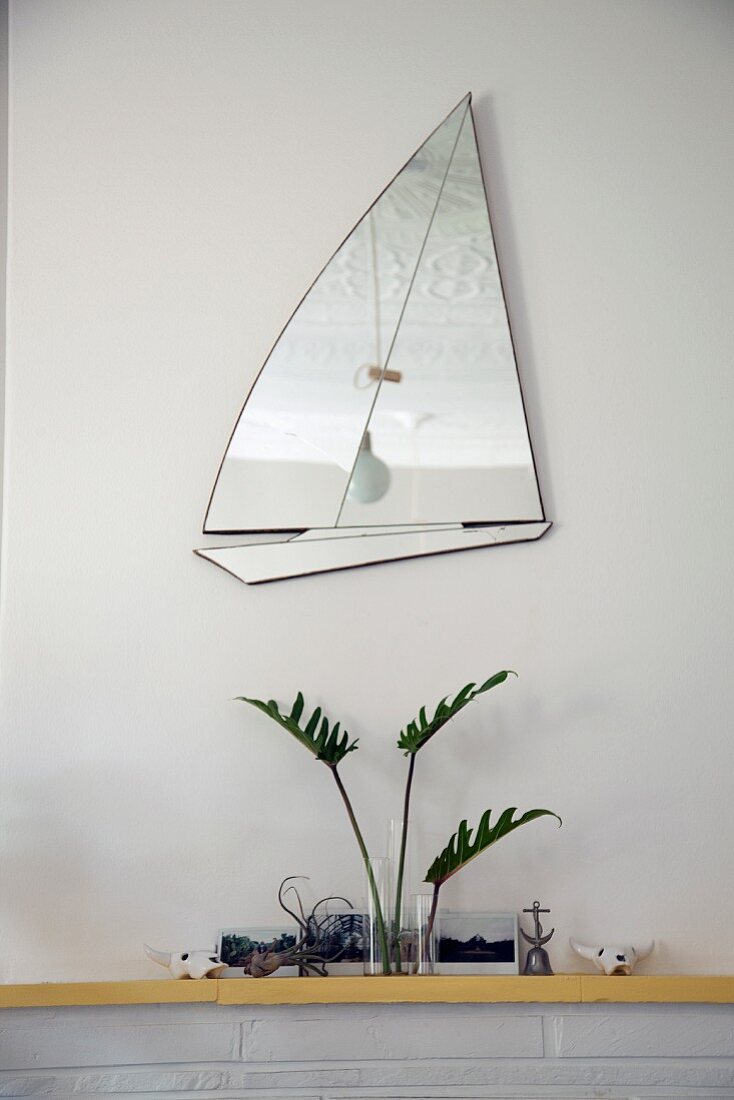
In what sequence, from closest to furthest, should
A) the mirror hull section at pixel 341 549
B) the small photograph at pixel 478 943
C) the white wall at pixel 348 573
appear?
the small photograph at pixel 478 943, the white wall at pixel 348 573, the mirror hull section at pixel 341 549

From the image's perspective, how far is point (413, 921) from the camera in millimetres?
2090

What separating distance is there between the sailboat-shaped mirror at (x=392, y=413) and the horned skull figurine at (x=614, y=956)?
82 centimetres

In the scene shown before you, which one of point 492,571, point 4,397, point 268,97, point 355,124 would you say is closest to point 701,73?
point 355,124

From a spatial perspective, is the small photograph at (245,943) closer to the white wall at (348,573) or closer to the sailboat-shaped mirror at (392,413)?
the white wall at (348,573)

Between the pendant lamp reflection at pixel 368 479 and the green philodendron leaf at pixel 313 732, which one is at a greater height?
the pendant lamp reflection at pixel 368 479

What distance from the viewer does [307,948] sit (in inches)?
81.7

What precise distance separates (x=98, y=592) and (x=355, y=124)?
1218mm

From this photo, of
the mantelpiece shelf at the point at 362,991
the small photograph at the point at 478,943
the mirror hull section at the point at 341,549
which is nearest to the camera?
the mantelpiece shelf at the point at 362,991

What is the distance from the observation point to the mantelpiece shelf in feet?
6.44

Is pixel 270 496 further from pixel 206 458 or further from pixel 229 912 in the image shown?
pixel 229 912

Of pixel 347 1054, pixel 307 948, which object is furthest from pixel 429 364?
pixel 347 1054

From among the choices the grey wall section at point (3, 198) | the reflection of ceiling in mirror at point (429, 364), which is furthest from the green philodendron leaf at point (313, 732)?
the grey wall section at point (3, 198)

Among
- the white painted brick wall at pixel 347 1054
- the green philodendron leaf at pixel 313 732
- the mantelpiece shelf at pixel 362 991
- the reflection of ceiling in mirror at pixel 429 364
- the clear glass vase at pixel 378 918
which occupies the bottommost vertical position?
the white painted brick wall at pixel 347 1054

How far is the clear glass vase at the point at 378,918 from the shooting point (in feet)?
6.68
